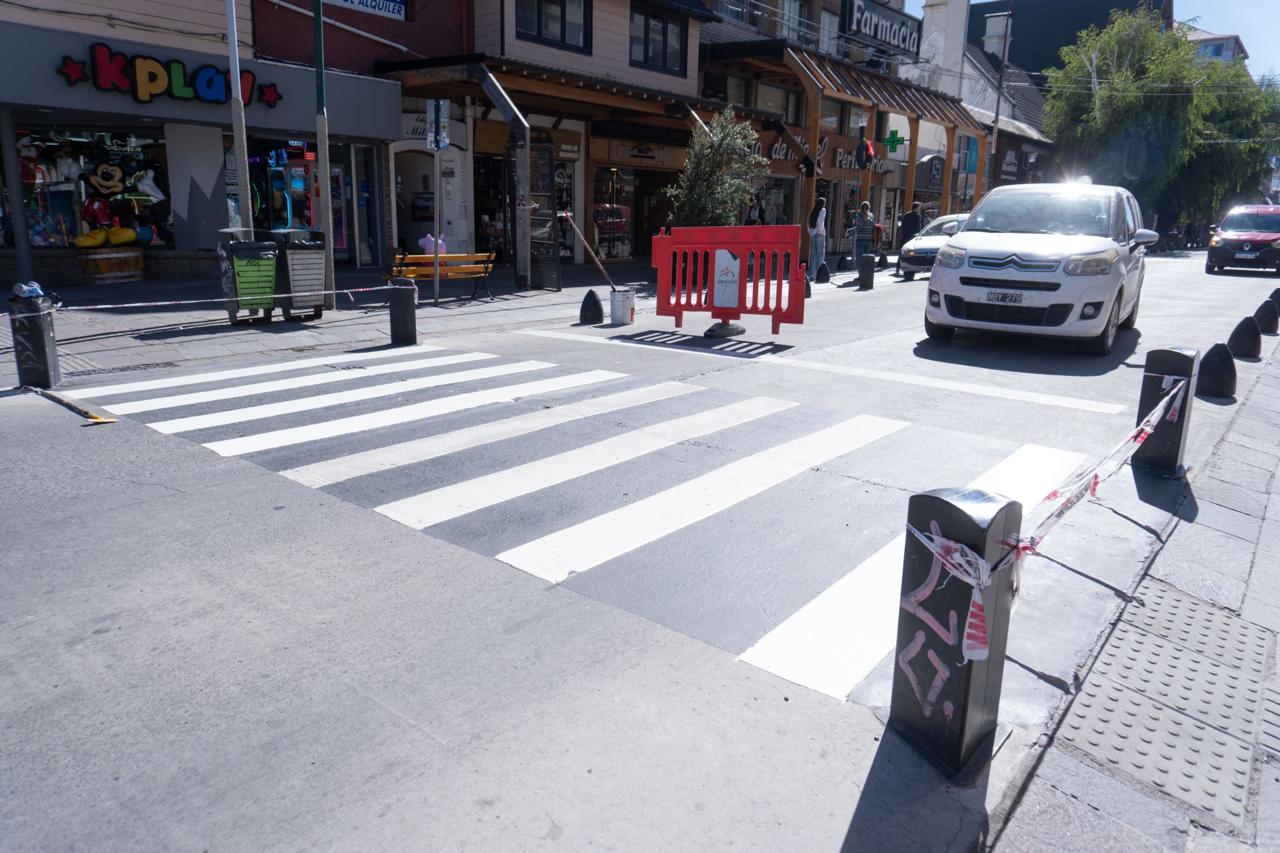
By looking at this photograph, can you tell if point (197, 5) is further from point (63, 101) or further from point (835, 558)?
point (835, 558)

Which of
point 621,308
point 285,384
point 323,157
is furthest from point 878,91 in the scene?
point 285,384

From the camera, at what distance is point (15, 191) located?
15.0 metres

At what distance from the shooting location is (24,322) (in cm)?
825

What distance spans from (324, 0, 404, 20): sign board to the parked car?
2225 cm

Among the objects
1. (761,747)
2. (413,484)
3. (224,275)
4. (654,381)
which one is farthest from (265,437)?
(224,275)

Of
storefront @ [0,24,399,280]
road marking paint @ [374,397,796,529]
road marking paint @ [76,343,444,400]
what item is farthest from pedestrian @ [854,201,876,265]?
road marking paint @ [374,397,796,529]

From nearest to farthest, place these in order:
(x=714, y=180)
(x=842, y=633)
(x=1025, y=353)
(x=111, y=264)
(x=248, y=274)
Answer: (x=842, y=633)
(x=1025, y=353)
(x=248, y=274)
(x=111, y=264)
(x=714, y=180)

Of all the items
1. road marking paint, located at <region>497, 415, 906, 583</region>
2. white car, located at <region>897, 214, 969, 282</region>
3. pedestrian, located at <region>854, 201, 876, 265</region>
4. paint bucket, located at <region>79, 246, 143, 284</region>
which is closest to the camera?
road marking paint, located at <region>497, 415, 906, 583</region>

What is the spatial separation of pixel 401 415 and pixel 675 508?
3201mm

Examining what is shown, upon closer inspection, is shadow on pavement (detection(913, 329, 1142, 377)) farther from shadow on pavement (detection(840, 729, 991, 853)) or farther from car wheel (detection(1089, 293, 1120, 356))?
shadow on pavement (detection(840, 729, 991, 853))

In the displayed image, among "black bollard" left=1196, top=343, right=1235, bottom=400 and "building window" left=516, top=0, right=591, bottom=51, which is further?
"building window" left=516, top=0, right=591, bottom=51

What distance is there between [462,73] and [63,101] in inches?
267

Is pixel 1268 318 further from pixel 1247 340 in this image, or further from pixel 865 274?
pixel 865 274

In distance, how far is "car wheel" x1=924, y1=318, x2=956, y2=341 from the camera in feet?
38.7
